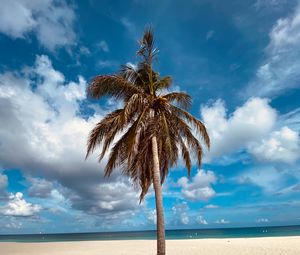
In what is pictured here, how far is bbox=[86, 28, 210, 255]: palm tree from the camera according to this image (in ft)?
40.6

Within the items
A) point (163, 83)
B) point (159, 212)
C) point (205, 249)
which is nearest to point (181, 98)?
point (163, 83)

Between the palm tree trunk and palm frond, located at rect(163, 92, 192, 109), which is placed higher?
palm frond, located at rect(163, 92, 192, 109)

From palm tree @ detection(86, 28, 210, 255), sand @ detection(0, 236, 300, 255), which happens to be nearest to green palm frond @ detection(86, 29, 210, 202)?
palm tree @ detection(86, 28, 210, 255)

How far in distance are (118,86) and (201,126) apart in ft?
13.6

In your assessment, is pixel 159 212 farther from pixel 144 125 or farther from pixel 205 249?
pixel 205 249

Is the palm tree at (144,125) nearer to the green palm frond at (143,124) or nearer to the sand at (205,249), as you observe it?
the green palm frond at (143,124)

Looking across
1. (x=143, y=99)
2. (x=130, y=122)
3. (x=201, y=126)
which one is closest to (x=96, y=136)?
(x=130, y=122)

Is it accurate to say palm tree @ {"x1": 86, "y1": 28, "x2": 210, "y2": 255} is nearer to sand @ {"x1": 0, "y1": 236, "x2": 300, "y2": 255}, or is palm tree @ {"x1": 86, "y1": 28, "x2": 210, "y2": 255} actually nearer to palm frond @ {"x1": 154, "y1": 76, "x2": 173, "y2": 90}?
palm frond @ {"x1": 154, "y1": 76, "x2": 173, "y2": 90}

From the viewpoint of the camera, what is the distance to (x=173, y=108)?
13594 millimetres

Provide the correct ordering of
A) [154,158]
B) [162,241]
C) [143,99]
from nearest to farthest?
[162,241], [154,158], [143,99]

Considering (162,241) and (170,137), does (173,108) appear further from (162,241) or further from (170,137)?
(162,241)

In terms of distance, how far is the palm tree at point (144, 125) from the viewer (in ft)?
40.6

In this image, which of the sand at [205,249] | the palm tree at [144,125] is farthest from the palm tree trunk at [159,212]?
the sand at [205,249]

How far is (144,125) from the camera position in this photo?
12.8 metres
